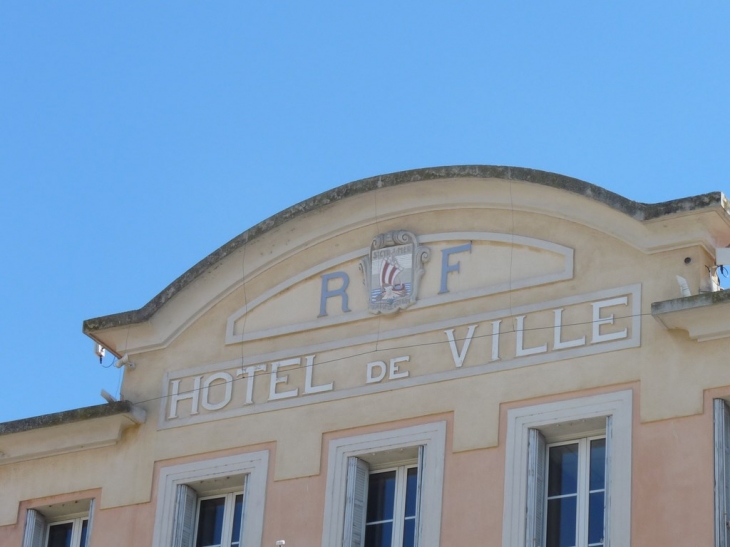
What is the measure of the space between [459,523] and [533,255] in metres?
2.96

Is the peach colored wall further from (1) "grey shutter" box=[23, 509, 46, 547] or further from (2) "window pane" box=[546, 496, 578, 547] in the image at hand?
(2) "window pane" box=[546, 496, 578, 547]

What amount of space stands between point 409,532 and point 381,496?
60cm

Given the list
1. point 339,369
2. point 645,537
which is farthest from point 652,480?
point 339,369

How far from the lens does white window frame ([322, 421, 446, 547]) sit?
63.2 feet

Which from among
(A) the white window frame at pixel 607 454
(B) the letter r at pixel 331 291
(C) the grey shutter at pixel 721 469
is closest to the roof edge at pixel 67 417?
(B) the letter r at pixel 331 291

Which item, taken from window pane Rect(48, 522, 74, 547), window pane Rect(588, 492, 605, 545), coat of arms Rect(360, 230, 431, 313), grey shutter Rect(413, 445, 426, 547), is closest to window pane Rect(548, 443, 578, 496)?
window pane Rect(588, 492, 605, 545)

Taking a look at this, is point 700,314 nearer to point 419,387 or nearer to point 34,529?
point 419,387

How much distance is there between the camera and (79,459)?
2180 cm

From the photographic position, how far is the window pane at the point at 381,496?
19906 millimetres

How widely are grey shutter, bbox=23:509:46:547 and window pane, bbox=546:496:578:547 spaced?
246 inches

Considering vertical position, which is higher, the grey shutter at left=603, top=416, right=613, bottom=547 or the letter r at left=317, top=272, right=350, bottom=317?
the letter r at left=317, top=272, right=350, bottom=317

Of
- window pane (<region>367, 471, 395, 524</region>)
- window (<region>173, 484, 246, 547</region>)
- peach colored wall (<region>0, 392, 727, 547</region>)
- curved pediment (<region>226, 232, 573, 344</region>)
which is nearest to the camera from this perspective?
peach colored wall (<region>0, 392, 727, 547</region>)

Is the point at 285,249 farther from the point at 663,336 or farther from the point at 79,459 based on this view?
the point at 663,336

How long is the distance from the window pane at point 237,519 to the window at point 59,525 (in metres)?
1.82
